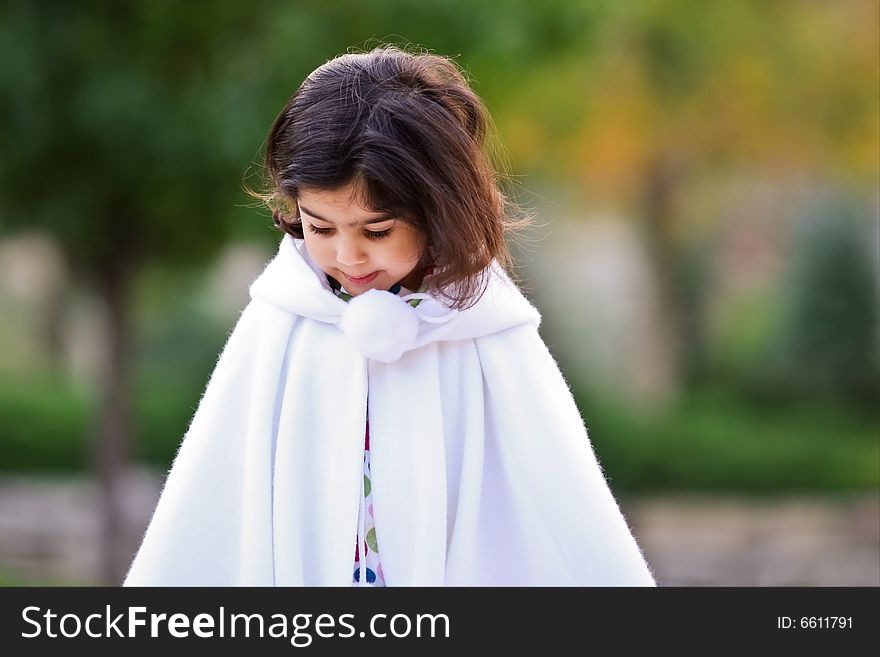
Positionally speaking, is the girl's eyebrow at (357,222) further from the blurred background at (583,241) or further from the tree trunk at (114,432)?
the tree trunk at (114,432)

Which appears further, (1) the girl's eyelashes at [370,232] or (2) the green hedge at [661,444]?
(2) the green hedge at [661,444]

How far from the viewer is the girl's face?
2006 millimetres

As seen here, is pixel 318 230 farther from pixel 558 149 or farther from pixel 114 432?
pixel 558 149

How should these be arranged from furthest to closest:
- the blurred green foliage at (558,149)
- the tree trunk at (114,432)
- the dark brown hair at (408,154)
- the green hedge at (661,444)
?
the green hedge at (661,444) → the tree trunk at (114,432) → the blurred green foliage at (558,149) → the dark brown hair at (408,154)

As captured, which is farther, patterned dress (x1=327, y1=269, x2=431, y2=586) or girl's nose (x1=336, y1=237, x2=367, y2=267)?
patterned dress (x1=327, y1=269, x2=431, y2=586)

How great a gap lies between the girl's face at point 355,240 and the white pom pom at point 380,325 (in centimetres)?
6

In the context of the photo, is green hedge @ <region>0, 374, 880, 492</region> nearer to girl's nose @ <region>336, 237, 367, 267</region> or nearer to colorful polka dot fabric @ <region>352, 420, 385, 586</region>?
colorful polka dot fabric @ <region>352, 420, 385, 586</region>

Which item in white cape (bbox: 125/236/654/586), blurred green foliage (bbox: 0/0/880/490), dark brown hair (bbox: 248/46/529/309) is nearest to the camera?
dark brown hair (bbox: 248/46/529/309)

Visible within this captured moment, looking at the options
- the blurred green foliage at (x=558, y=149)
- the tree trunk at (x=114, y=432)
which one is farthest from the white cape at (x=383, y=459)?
the tree trunk at (x=114, y=432)

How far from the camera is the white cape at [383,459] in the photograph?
2.10 m

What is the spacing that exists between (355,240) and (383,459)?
16.5 inches

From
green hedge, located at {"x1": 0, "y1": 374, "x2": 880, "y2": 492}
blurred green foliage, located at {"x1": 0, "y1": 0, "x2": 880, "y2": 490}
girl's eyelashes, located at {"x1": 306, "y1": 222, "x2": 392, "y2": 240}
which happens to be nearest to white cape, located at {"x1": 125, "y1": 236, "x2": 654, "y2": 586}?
girl's eyelashes, located at {"x1": 306, "y1": 222, "x2": 392, "y2": 240}

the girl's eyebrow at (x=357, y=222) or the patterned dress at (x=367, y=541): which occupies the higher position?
the girl's eyebrow at (x=357, y=222)

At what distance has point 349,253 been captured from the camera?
2035mm
